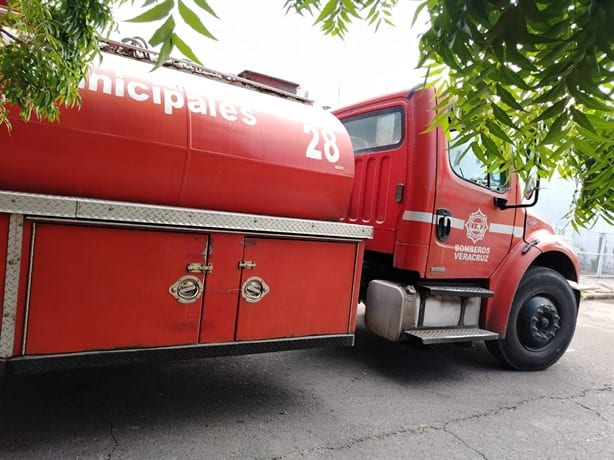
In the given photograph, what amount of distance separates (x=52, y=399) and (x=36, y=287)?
1.31m

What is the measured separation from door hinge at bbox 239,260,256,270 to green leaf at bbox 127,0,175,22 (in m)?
2.53

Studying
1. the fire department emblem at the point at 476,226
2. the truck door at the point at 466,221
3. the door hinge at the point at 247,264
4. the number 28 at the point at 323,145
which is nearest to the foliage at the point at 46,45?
the door hinge at the point at 247,264

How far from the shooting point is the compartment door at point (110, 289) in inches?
98.0

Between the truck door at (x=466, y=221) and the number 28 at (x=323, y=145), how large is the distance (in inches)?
44.7

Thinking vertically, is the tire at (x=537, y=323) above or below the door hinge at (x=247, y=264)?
below

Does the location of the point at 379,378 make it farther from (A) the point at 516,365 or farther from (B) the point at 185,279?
(B) the point at 185,279

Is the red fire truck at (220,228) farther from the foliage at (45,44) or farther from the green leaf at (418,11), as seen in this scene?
the green leaf at (418,11)

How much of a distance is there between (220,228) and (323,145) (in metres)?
1.04

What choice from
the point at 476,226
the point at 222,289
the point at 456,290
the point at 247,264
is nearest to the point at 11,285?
the point at 222,289

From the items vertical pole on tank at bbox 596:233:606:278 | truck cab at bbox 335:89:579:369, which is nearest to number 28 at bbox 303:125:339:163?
truck cab at bbox 335:89:579:369

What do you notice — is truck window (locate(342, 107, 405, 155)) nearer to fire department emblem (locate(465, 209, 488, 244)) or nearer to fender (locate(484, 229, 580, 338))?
fire department emblem (locate(465, 209, 488, 244))

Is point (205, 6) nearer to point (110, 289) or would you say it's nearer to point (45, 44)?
Answer: point (45, 44)

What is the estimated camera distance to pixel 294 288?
3.35 m

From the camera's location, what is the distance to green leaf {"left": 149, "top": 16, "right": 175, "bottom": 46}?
64 cm
